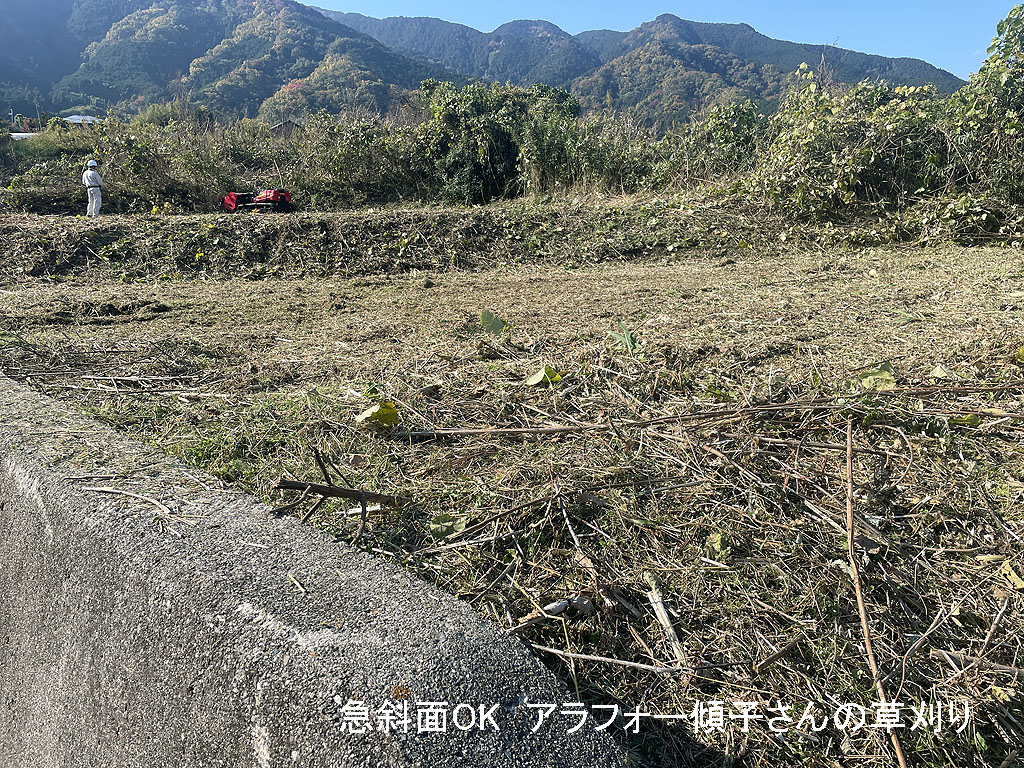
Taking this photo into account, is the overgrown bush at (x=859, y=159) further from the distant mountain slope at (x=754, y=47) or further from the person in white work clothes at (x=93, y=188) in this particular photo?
the distant mountain slope at (x=754, y=47)

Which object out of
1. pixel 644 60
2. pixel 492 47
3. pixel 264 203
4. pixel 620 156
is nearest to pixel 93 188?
pixel 264 203

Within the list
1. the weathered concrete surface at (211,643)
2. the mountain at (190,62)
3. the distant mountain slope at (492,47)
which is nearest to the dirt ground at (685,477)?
the weathered concrete surface at (211,643)

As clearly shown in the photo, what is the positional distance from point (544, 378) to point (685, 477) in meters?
0.79

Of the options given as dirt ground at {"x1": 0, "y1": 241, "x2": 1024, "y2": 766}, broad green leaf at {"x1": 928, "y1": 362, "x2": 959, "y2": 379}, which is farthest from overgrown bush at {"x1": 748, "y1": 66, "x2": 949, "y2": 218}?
broad green leaf at {"x1": 928, "y1": 362, "x2": 959, "y2": 379}

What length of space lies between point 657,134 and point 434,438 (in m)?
9.90

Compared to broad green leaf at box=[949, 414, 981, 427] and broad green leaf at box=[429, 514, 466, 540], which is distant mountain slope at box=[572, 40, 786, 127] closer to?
broad green leaf at box=[949, 414, 981, 427]

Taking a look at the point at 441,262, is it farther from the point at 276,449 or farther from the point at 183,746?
the point at 183,746

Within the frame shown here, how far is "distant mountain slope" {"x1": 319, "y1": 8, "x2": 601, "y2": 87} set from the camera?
11931 centimetres

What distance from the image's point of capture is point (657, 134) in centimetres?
1058

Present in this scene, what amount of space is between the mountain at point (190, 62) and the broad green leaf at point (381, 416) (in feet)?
172

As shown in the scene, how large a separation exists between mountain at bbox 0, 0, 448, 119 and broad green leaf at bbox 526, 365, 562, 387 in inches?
2063

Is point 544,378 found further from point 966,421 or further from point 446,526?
point 966,421

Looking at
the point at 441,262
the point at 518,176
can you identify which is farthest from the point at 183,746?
the point at 518,176

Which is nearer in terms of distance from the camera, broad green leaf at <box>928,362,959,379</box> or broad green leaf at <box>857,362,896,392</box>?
broad green leaf at <box>857,362,896,392</box>
